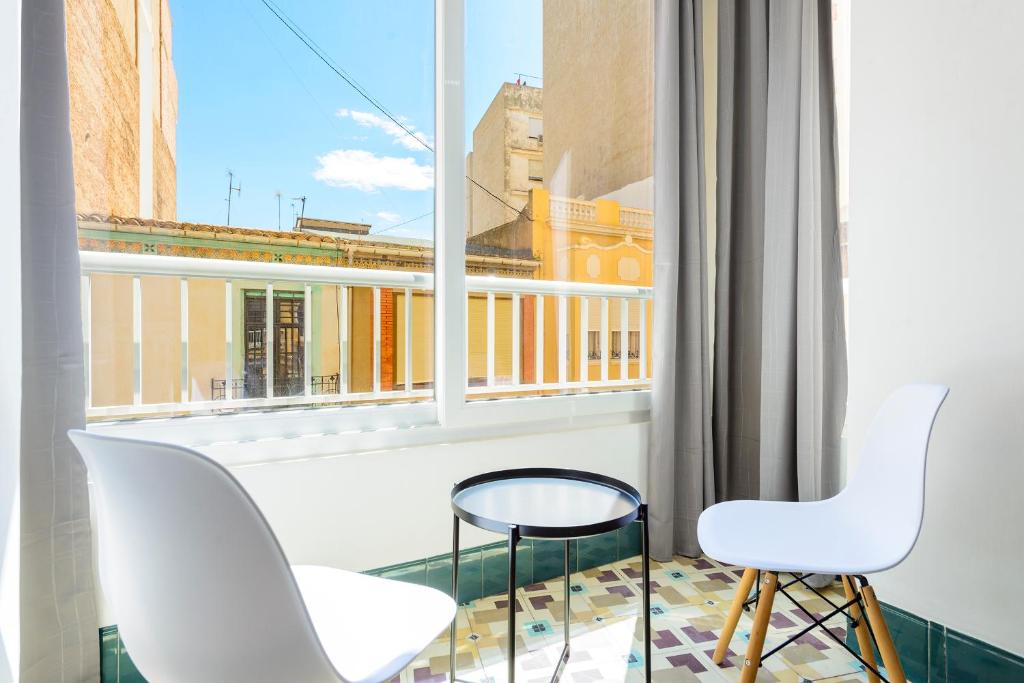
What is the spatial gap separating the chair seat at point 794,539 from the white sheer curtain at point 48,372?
1580 mm

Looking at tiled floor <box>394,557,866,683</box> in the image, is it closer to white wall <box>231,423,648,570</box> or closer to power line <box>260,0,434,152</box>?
white wall <box>231,423,648,570</box>

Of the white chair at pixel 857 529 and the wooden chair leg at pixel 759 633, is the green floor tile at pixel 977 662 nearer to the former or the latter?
the white chair at pixel 857 529

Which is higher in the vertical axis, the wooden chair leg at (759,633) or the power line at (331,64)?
the power line at (331,64)

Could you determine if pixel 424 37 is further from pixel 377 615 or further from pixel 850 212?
pixel 377 615

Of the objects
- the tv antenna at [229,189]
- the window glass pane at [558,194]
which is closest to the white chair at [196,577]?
the tv antenna at [229,189]

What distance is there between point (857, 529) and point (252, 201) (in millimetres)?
2087

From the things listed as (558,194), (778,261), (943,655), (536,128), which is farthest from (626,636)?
(536,128)

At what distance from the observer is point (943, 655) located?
1.48 m

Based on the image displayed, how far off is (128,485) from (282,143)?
1.45 m

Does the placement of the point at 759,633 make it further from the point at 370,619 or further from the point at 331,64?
the point at 331,64

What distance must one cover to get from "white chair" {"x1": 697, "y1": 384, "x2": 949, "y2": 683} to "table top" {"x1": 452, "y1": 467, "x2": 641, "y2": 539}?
253mm

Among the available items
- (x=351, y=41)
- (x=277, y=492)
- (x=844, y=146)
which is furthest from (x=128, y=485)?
(x=844, y=146)

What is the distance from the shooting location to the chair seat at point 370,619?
0.93m

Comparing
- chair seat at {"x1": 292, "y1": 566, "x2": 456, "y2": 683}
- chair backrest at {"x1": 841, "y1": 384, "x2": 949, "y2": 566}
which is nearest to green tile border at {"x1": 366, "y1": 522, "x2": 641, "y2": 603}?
chair seat at {"x1": 292, "y1": 566, "x2": 456, "y2": 683}
